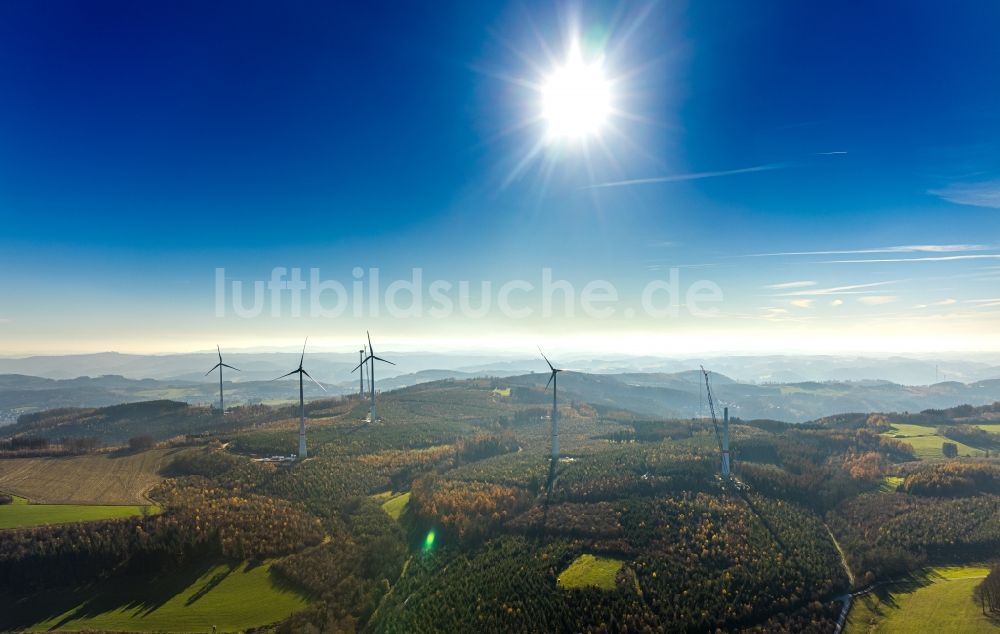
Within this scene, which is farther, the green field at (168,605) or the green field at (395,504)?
the green field at (395,504)

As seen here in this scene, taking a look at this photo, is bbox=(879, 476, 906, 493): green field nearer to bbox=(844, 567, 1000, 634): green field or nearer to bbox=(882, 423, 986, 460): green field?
bbox=(882, 423, 986, 460): green field

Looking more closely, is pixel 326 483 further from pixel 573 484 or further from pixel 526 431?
pixel 526 431

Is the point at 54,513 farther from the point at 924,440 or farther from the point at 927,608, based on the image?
the point at 924,440

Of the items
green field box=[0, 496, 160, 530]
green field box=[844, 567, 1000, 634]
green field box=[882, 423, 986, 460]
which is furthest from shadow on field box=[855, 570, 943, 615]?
green field box=[0, 496, 160, 530]

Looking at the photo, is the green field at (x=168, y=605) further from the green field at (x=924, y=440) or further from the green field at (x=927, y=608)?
the green field at (x=924, y=440)

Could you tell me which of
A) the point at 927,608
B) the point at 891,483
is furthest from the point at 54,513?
the point at 891,483

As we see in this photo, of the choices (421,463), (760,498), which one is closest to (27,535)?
(421,463)

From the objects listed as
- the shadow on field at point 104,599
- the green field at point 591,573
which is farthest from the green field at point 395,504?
the green field at point 591,573
